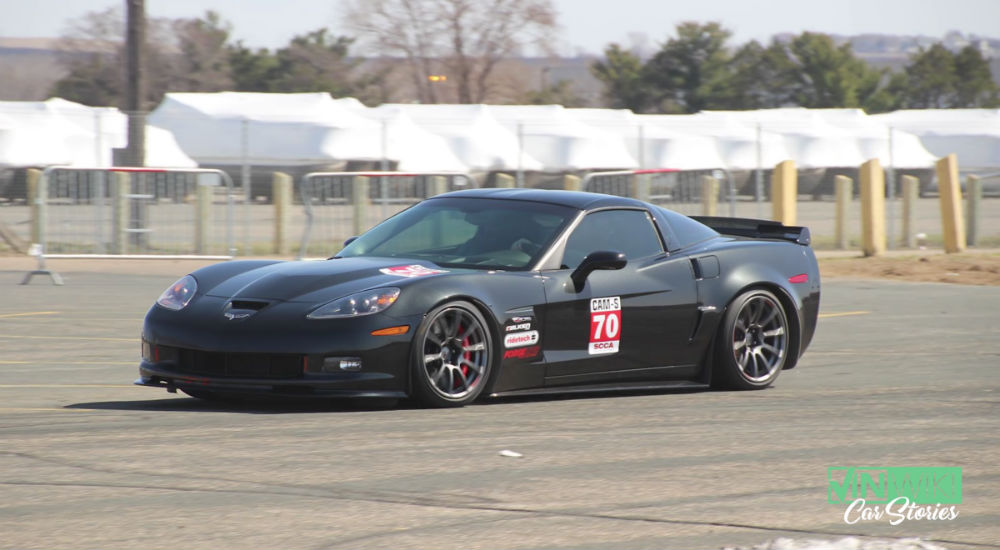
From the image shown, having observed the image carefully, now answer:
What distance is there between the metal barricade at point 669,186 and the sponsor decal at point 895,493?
45.7ft

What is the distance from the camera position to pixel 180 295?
Answer: 7426mm

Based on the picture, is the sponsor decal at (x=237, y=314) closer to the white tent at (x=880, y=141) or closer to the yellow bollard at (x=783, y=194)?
the yellow bollard at (x=783, y=194)

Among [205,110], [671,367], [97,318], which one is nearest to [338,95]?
[205,110]

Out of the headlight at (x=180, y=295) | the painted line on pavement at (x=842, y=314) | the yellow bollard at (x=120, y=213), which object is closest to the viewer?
the headlight at (x=180, y=295)

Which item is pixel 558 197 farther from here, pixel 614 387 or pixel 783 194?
pixel 783 194

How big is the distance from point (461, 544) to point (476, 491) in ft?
2.66

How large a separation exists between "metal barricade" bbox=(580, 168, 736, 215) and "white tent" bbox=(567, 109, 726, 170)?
17.6 m

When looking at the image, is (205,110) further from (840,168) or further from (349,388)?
(349,388)

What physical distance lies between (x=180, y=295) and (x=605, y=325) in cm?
230

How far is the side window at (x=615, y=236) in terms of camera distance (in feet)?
26.5

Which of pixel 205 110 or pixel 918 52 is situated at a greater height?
pixel 918 52

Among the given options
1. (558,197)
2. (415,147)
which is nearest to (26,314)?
(558,197)

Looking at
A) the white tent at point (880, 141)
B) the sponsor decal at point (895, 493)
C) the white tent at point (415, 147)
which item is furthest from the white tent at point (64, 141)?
the sponsor decal at point (895, 493)

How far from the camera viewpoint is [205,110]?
1521 inches
